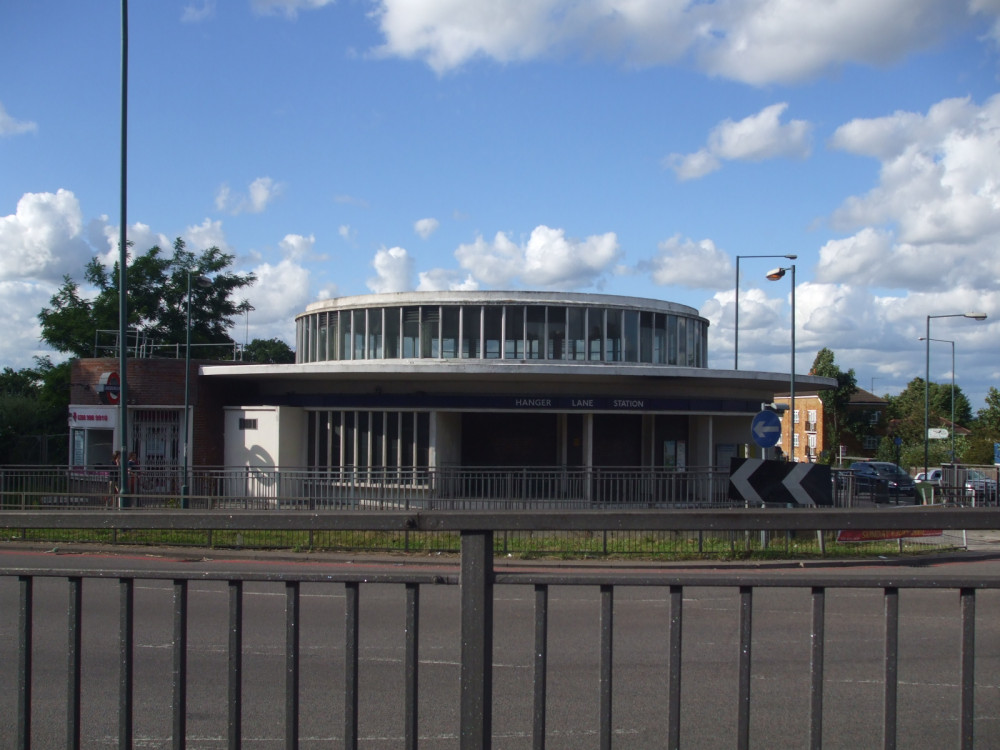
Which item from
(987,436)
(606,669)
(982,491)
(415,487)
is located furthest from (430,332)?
(987,436)

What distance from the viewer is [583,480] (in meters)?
19.9

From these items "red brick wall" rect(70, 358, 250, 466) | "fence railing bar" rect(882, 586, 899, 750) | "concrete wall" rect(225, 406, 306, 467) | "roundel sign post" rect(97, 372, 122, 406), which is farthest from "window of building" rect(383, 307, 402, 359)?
"fence railing bar" rect(882, 586, 899, 750)

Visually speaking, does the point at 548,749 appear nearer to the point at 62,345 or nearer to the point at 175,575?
the point at 175,575

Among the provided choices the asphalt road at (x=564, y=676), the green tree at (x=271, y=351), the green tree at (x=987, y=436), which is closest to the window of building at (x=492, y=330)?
the asphalt road at (x=564, y=676)

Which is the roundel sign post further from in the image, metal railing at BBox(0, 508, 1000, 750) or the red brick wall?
metal railing at BBox(0, 508, 1000, 750)

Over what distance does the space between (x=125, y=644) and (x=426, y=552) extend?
14.2 metres

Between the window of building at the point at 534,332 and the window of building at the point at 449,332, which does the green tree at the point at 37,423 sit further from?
the window of building at the point at 534,332

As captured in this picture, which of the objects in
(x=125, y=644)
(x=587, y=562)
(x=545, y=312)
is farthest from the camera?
(x=545, y=312)

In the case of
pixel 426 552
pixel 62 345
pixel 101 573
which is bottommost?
pixel 426 552

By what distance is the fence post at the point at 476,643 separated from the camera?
2.85 meters

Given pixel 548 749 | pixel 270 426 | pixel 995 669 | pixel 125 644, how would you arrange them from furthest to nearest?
pixel 270 426, pixel 995 669, pixel 548 749, pixel 125 644

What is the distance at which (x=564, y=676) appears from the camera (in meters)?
6.53

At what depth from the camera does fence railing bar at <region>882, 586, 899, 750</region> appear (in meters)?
2.80

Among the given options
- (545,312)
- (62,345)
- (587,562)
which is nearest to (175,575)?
(587,562)
